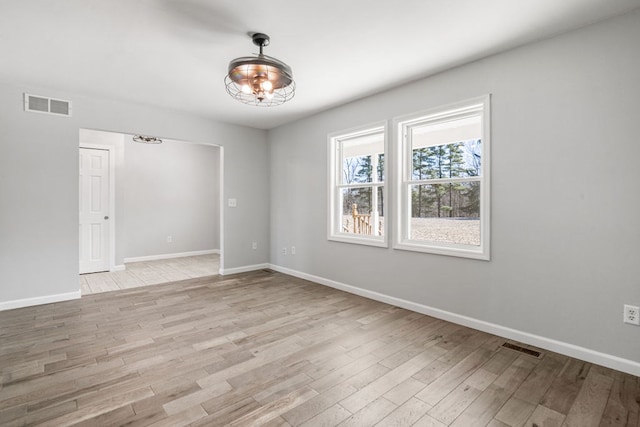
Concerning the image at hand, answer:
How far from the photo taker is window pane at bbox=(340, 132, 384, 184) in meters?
4.09

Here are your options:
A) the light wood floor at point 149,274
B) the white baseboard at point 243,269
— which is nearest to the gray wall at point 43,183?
the light wood floor at point 149,274

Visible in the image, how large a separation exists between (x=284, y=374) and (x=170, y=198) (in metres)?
5.90

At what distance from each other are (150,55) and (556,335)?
14.2 feet

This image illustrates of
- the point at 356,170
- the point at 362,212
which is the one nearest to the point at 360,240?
the point at 362,212

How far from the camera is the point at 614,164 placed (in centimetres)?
228

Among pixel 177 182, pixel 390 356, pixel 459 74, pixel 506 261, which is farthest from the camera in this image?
pixel 177 182

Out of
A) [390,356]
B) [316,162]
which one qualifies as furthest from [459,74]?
[390,356]

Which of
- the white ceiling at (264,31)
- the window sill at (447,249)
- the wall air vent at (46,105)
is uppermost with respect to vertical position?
the white ceiling at (264,31)

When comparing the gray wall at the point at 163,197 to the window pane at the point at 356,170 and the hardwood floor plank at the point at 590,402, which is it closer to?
the window pane at the point at 356,170

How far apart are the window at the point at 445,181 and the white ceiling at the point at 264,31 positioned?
1.76 feet

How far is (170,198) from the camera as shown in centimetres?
701

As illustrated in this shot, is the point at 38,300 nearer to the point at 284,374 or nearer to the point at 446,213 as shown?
the point at 284,374

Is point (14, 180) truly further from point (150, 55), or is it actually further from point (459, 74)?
point (459, 74)

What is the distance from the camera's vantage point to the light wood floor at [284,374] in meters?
1.80
